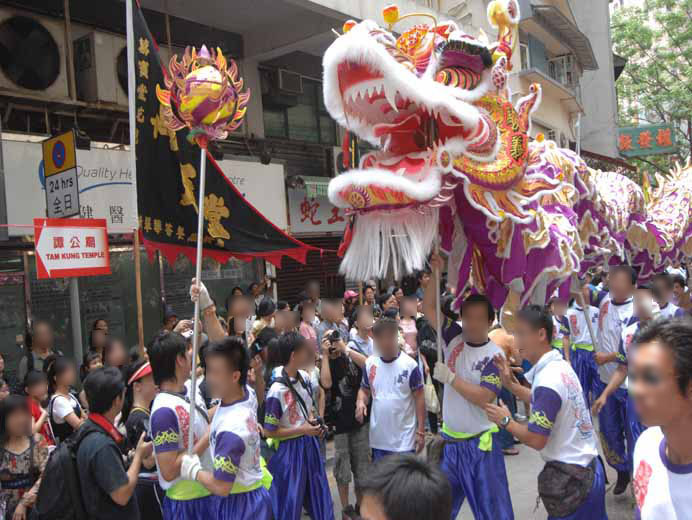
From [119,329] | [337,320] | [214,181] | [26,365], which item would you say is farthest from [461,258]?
[119,329]

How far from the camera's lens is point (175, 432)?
2.97m

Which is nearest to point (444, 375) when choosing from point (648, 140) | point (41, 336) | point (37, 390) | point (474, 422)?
point (474, 422)

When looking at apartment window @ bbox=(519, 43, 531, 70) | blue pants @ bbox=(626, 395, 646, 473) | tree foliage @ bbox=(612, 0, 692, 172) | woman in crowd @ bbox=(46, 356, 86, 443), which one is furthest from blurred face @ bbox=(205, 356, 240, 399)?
tree foliage @ bbox=(612, 0, 692, 172)

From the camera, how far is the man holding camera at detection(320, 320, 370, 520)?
4809 millimetres

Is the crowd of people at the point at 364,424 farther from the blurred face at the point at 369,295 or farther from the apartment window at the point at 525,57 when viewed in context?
the apartment window at the point at 525,57

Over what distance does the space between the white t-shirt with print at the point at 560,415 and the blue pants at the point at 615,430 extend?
2.19 meters

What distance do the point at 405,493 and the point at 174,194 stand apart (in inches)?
108

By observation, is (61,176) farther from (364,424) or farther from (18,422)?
(364,424)

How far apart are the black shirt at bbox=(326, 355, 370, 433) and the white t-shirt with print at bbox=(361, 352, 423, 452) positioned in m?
0.51

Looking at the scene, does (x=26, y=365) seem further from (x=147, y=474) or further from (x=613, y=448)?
(x=613, y=448)

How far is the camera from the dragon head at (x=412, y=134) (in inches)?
126

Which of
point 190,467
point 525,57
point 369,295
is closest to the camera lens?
point 190,467

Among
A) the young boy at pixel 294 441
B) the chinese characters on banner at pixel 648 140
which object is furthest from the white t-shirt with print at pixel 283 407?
the chinese characters on banner at pixel 648 140

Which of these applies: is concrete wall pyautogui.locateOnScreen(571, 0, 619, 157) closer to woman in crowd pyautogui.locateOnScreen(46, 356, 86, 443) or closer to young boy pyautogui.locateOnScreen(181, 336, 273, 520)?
woman in crowd pyautogui.locateOnScreen(46, 356, 86, 443)
